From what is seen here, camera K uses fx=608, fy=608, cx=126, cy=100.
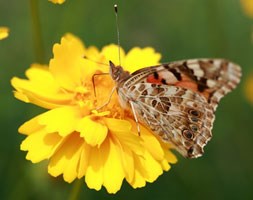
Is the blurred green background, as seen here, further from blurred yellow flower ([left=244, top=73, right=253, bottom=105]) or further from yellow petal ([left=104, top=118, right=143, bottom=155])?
yellow petal ([left=104, top=118, right=143, bottom=155])

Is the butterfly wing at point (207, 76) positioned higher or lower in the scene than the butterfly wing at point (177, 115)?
higher

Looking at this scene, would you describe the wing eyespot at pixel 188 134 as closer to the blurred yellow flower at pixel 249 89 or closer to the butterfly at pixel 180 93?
the butterfly at pixel 180 93

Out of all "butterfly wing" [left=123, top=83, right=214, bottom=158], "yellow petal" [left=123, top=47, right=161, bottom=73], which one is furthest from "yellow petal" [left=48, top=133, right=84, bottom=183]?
"yellow petal" [left=123, top=47, right=161, bottom=73]

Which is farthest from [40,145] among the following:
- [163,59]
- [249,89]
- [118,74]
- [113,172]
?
[163,59]

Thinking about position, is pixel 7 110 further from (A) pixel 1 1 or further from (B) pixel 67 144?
(B) pixel 67 144

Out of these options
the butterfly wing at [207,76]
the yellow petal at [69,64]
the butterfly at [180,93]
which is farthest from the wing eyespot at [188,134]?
the yellow petal at [69,64]

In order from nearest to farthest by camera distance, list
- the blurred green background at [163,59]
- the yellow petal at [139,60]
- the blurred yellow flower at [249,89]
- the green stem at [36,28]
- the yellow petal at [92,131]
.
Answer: the yellow petal at [92,131] → the green stem at [36,28] → the yellow petal at [139,60] → the blurred green background at [163,59] → the blurred yellow flower at [249,89]
